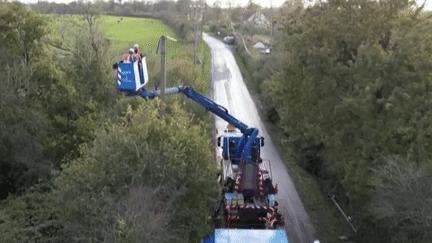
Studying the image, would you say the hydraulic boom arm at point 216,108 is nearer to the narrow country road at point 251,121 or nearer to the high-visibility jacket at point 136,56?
the high-visibility jacket at point 136,56

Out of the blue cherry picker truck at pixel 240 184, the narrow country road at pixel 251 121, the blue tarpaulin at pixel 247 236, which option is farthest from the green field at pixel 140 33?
the blue tarpaulin at pixel 247 236

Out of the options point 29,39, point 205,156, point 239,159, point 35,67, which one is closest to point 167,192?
point 205,156

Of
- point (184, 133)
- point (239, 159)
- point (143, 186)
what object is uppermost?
point (184, 133)

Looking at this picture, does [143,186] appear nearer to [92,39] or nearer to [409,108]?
[409,108]

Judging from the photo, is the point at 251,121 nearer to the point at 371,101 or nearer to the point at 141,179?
the point at 371,101

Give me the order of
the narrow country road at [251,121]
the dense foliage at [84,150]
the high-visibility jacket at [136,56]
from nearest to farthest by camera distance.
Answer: the dense foliage at [84,150], the high-visibility jacket at [136,56], the narrow country road at [251,121]

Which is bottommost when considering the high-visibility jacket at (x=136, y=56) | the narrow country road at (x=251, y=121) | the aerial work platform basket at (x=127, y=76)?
the narrow country road at (x=251, y=121)
